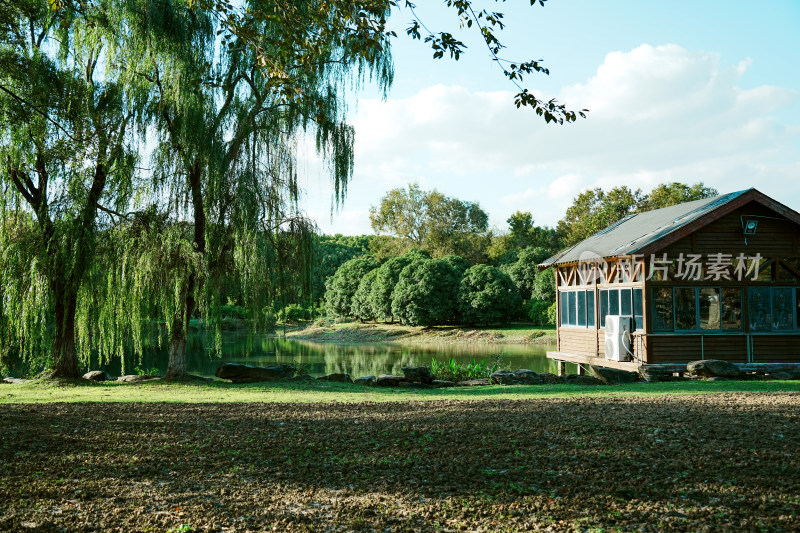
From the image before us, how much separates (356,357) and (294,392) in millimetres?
17146

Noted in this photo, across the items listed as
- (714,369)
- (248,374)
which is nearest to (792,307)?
(714,369)

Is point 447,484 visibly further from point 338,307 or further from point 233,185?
point 338,307

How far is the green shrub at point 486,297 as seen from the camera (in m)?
39.0

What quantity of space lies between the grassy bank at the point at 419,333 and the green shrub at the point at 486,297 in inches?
31.9

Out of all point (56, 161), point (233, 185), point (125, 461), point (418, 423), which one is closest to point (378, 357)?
point (233, 185)

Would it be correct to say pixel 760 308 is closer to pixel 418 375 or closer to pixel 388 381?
pixel 418 375

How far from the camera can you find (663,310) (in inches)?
652

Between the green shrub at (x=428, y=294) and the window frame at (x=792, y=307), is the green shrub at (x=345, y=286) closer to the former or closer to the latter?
the green shrub at (x=428, y=294)

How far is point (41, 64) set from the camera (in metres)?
12.3

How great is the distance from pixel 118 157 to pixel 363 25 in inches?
338

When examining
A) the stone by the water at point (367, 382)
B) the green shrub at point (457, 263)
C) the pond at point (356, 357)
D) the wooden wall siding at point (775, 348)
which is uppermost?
the green shrub at point (457, 263)

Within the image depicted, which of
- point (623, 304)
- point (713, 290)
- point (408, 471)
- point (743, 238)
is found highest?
point (743, 238)
